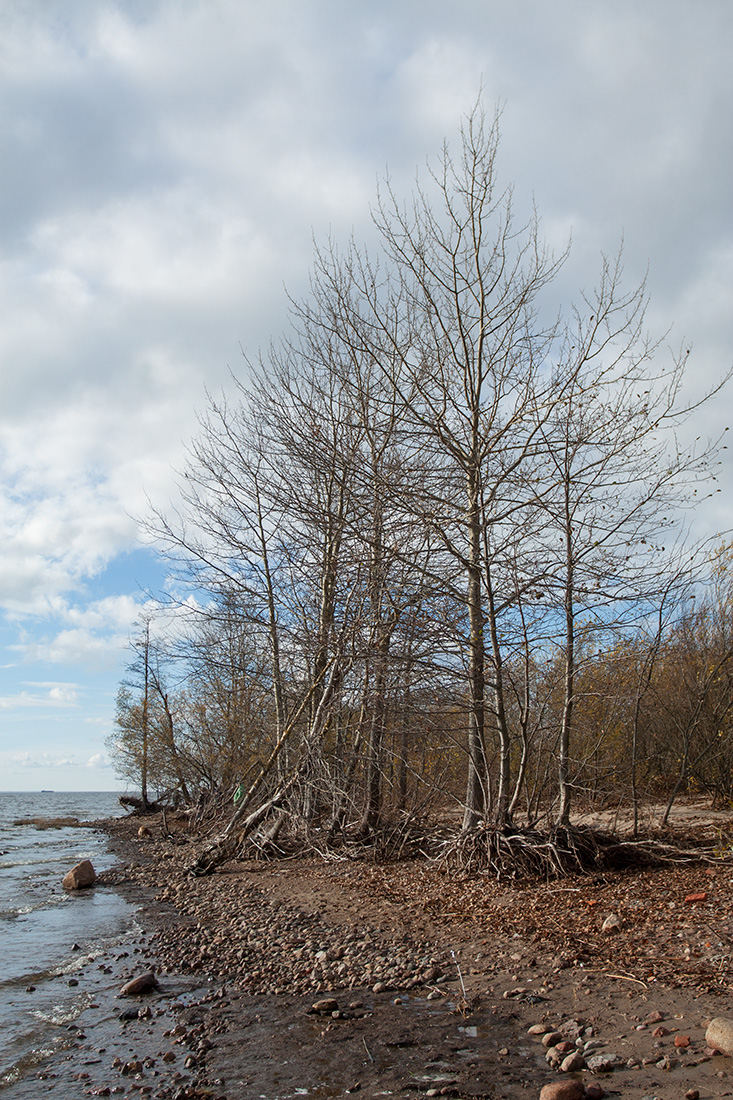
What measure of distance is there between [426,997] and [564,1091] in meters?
1.97

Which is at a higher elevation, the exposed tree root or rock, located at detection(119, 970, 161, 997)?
the exposed tree root

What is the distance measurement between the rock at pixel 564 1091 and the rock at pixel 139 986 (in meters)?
4.27

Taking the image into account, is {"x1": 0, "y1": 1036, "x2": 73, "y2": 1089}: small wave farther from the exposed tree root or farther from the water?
the exposed tree root

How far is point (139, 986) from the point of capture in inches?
260

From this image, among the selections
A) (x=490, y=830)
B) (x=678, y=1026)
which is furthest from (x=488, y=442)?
(x=678, y=1026)

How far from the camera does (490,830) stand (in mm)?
9039

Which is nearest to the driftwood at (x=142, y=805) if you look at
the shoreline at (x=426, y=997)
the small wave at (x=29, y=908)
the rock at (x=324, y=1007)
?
the small wave at (x=29, y=908)

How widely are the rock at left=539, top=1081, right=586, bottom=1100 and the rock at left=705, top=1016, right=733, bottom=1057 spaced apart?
2.71ft

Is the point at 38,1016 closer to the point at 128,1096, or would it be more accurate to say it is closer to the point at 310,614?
the point at 128,1096

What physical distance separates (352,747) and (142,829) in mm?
16064

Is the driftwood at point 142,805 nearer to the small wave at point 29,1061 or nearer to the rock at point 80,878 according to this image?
the rock at point 80,878

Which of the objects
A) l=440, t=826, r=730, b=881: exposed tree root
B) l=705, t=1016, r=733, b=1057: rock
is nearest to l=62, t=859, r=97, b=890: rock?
l=440, t=826, r=730, b=881: exposed tree root

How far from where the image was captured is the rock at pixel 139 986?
21.6ft

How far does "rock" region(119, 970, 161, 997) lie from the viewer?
6.59 metres
